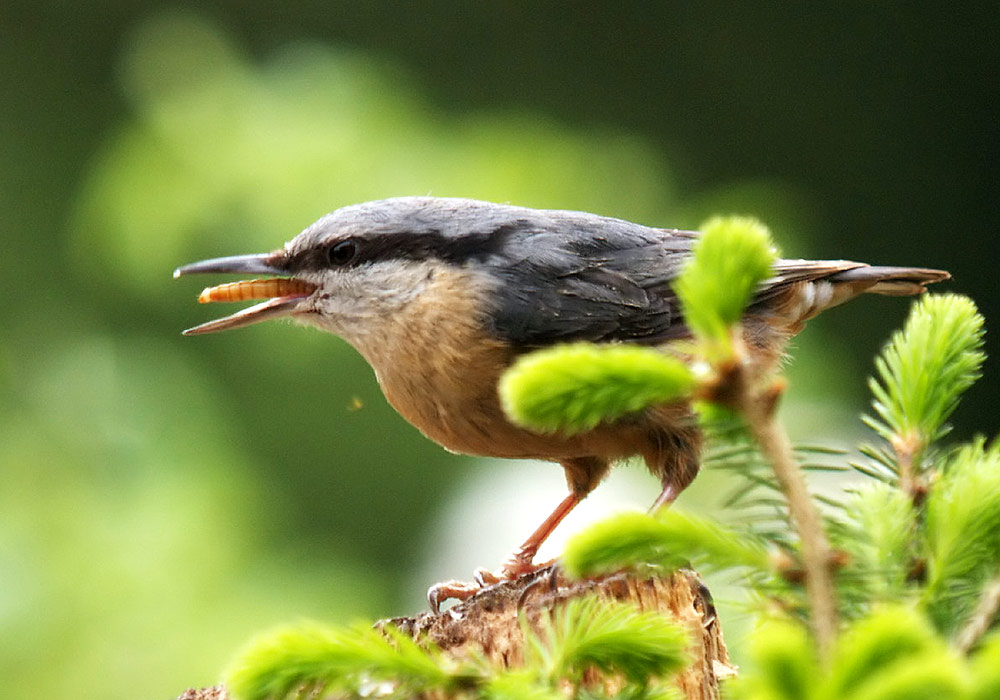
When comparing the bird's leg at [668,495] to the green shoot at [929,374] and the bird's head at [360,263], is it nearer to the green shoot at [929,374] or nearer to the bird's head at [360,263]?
the bird's head at [360,263]

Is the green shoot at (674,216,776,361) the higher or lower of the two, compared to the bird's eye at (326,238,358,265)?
lower

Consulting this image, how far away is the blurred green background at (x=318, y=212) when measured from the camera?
3607mm

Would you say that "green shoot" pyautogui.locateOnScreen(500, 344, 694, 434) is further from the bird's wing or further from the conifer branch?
the bird's wing

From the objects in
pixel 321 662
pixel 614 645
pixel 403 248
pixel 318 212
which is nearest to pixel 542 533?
pixel 403 248

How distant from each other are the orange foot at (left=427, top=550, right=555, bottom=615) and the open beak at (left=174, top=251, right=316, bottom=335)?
0.82 m

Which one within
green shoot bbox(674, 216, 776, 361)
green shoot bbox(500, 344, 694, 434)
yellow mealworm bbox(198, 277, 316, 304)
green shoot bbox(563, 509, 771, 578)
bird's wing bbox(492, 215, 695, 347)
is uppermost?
yellow mealworm bbox(198, 277, 316, 304)

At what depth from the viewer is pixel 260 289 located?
3.21 metres

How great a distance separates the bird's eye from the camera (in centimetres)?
317

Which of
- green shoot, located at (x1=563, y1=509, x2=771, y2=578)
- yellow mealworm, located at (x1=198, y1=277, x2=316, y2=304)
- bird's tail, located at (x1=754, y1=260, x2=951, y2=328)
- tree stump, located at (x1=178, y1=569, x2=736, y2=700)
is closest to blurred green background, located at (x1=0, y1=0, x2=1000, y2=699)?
yellow mealworm, located at (x1=198, y1=277, x2=316, y2=304)

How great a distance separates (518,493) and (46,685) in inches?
69.8

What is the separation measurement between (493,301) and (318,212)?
1.21 metres

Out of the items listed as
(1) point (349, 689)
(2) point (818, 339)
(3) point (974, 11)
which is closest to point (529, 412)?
(1) point (349, 689)

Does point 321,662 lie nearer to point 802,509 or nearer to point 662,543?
point 662,543

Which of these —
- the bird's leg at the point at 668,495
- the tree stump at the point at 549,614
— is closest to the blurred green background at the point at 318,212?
the bird's leg at the point at 668,495
